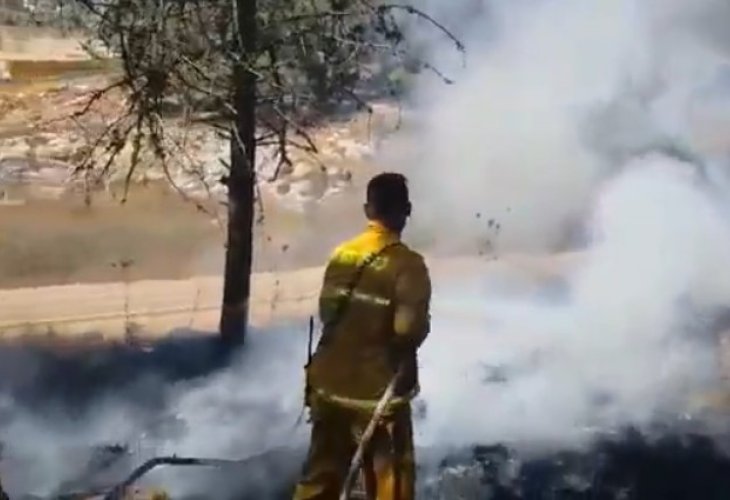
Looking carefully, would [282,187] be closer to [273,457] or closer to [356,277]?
[273,457]

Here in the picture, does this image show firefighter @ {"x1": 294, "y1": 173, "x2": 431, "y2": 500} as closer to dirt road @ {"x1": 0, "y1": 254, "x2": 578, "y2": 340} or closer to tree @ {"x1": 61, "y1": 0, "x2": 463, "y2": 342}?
tree @ {"x1": 61, "y1": 0, "x2": 463, "y2": 342}

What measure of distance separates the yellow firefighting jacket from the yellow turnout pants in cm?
5

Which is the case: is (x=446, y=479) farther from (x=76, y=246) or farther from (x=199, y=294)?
(x=76, y=246)

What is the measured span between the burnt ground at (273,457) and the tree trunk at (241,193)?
0.13 meters

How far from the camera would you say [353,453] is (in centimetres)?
441

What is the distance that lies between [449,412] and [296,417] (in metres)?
0.57

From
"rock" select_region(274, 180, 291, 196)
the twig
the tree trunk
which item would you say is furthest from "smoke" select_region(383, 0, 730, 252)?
the twig

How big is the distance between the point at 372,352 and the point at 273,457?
1593mm

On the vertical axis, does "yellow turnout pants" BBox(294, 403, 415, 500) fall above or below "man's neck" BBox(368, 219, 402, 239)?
below

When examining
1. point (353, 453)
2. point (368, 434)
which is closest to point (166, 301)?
point (353, 453)

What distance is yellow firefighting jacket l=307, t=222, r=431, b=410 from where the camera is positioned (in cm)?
425

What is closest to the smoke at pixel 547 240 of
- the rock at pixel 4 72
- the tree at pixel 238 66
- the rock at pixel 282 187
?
the tree at pixel 238 66

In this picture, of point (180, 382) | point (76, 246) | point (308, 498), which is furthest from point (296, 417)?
point (308, 498)

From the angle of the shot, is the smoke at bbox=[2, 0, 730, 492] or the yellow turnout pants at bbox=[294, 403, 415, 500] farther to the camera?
the smoke at bbox=[2, 0, 730, 492]
